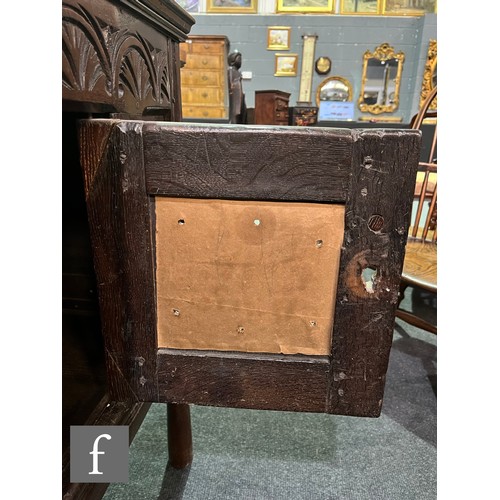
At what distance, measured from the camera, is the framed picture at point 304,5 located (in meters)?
4.03

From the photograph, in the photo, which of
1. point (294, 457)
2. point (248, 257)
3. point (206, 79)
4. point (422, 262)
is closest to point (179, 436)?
point (294, 457)

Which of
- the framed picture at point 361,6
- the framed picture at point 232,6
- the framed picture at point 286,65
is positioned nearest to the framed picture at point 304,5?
the framed picture at point 361,6

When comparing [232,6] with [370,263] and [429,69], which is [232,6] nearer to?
[429,69]

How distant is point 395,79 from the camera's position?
13.9 feet

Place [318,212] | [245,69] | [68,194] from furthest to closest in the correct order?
[245,69], [68,194], [318,212]

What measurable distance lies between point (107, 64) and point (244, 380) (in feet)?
1.33

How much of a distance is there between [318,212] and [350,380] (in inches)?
7.6

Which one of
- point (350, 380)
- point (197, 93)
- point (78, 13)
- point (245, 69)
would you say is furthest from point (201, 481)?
point (245, 69)

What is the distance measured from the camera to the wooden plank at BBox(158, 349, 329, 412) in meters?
0.48

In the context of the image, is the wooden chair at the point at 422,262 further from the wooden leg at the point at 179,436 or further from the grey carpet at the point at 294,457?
the wooden leg at the point at 179,436

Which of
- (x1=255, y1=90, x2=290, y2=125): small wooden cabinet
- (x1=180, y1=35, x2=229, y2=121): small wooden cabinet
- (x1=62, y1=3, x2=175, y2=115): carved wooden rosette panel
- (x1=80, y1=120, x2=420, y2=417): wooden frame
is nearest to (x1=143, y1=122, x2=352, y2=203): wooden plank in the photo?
(x1=80, y1=120, x2=420, y2=417): wooden frame

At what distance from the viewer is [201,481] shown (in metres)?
1.01

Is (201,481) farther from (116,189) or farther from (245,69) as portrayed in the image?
(245,69)

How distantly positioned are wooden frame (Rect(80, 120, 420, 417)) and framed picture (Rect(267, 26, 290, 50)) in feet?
13.7
